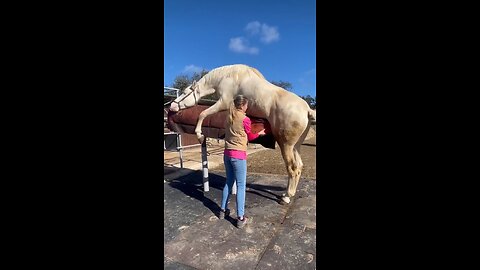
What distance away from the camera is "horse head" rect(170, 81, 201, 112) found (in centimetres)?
441

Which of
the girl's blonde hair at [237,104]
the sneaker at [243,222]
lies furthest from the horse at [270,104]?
the sneaker at [243,222]

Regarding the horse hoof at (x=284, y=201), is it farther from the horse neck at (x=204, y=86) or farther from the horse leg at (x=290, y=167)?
the horse neck at (x=204, y=86)

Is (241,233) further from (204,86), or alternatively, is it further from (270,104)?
(204,86)

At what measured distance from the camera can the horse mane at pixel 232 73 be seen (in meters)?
3.88

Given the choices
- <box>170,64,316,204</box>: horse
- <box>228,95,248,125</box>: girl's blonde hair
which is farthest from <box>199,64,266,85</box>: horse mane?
<box>228,95,248,125</box>: girl's blonde hair

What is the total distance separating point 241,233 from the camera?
289cm

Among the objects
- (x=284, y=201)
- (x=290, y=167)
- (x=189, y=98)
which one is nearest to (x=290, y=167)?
(x=290, y=167)

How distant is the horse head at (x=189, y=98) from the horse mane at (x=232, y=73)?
0.87 feet
